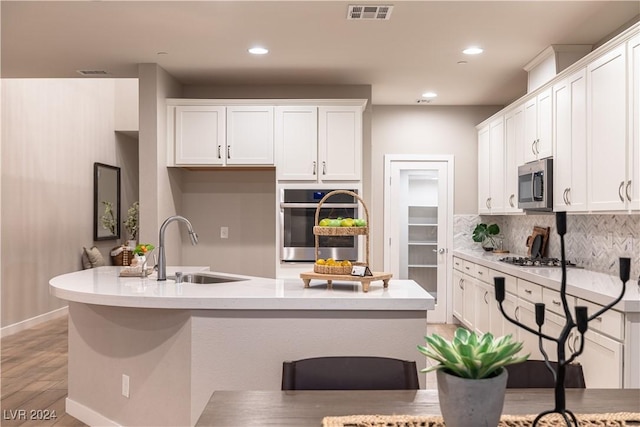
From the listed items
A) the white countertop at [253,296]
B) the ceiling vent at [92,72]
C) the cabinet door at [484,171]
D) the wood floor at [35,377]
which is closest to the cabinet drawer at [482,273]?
the cabinet door at [484,171]

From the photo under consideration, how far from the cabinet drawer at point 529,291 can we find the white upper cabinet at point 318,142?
5.70 ft

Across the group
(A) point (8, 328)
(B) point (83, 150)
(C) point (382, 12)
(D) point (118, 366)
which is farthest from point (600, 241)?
(B) point (83, 150)

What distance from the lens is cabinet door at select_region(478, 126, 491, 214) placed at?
6.02 metres

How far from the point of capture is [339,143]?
509cm

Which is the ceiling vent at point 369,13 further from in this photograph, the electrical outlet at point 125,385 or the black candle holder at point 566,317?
the black candle holder at point 566,317

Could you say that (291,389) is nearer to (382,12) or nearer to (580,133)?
(382,12)

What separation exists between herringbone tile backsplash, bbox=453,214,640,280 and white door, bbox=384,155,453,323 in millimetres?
892

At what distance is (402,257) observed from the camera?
667cm

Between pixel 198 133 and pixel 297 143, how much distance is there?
932 millimetres

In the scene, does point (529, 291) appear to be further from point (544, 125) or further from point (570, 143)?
point (544, 125)

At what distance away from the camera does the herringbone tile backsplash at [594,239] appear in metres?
3.72

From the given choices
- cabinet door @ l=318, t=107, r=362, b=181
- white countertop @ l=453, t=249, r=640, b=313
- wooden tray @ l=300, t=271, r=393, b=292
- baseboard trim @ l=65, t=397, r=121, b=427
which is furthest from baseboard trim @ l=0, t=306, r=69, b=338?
white countertop @ l=453, t=249, r=640, b=313

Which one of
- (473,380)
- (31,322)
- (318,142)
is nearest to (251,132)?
(318,142)

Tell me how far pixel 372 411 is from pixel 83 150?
7.07 metres
